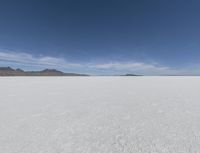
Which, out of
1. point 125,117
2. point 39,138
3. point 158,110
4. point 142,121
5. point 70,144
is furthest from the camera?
point 158,110

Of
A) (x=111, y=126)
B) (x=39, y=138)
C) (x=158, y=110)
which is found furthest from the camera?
(x=158, y=110)

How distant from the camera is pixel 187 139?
1.86 m

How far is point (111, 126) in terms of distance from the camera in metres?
2.39

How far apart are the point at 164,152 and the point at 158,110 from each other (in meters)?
1.79

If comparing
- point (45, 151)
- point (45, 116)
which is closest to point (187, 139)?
point (45, 151)

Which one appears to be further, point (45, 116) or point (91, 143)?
point (45, 116)

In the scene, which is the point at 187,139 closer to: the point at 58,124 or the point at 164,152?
the point at 164,152

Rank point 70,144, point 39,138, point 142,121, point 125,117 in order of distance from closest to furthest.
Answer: point 70,144
point 39,138
point 142,121
point 125,117

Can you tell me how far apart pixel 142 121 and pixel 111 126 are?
670 mm

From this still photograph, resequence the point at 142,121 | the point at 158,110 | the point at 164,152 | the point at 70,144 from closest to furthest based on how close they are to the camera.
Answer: the point at 164,152 → the point at 70,144 → the point at 142,121 → the point at 158,110

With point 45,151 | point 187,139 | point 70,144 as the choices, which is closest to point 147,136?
point 187,139

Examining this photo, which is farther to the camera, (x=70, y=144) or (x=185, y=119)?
(x=185, y=119)

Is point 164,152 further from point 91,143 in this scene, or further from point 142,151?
point 91,143

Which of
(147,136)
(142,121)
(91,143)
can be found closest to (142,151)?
(147,136)
